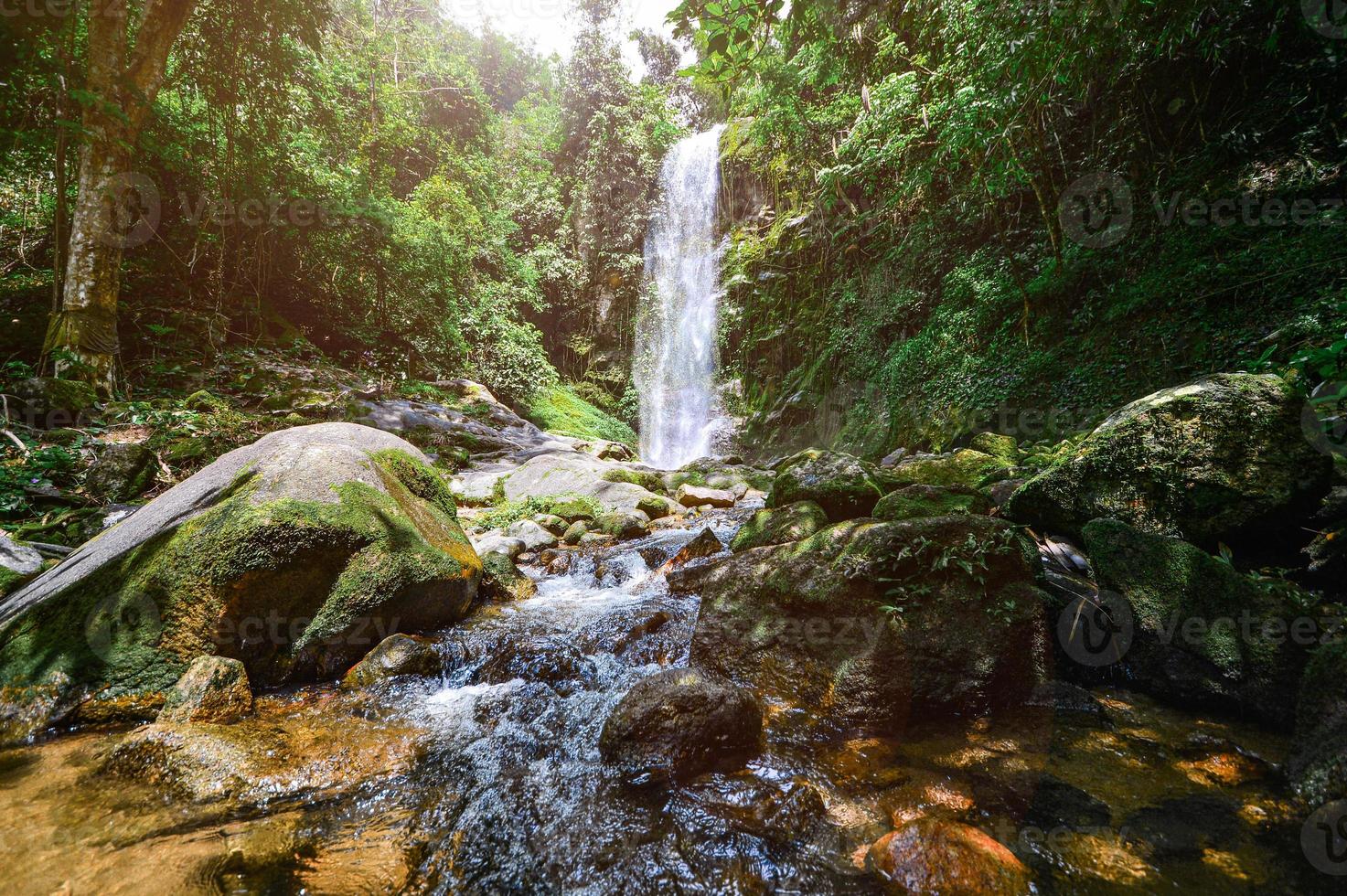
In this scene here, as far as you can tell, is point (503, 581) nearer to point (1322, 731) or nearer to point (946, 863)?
point (946, 863)

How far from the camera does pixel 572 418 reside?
18.3 meters

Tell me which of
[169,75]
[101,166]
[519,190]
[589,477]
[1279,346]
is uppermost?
[519,190]

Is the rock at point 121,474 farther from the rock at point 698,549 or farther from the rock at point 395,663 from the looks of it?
the rock at point 698,549

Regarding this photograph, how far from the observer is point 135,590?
280 centimetres

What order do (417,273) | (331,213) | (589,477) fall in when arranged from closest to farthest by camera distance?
(589,477), (331,213), (417,273)

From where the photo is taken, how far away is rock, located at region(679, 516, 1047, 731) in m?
2.51

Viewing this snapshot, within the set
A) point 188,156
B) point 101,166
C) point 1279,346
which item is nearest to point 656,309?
point 188,156

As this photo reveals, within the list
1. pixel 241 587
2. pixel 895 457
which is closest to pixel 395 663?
pixel 241 587

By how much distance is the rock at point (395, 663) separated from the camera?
2975 millimetres

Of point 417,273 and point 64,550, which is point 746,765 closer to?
point 64,550

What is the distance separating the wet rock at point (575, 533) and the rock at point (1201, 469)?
543 centimetres

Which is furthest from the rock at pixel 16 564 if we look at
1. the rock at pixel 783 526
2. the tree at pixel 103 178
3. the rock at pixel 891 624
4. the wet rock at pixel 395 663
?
the rock at pixel 783 526

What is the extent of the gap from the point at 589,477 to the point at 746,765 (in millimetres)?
7529

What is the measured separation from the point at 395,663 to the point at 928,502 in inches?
154
